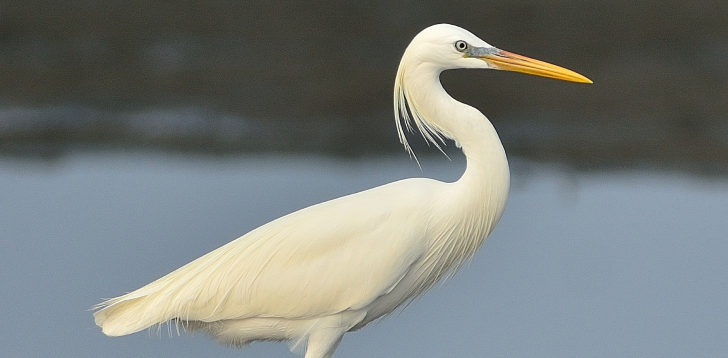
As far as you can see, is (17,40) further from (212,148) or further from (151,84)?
(212,148)

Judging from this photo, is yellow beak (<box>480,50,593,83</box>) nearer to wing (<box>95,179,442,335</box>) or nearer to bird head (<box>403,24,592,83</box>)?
bird head (<box>403,24,592,83</box>)

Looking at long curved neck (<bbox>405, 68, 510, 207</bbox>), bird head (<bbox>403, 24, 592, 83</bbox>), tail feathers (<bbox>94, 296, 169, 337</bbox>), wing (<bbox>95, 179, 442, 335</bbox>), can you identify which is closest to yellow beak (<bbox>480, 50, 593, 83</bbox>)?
bird head (<bbox>403, 24, 592, 83</bbox>)

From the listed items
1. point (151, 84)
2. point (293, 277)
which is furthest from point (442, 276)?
point (151, 84)

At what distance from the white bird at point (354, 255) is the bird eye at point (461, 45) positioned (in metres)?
0.07

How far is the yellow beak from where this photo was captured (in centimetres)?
338

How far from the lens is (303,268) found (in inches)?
143

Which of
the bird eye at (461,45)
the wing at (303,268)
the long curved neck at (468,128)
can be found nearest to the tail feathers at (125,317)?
the wing at (303,268)

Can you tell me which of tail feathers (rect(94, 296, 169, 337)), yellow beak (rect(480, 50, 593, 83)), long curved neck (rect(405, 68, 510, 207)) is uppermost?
yellow beak (rect(480, 50, 593, 83))

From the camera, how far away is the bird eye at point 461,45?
3326 millimetres

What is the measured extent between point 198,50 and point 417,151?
2.09 metres

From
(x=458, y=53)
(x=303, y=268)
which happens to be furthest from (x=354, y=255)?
(x=458, y=53)

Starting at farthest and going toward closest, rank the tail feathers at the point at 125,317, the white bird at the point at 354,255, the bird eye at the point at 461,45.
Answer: the tail feathers at the point at 125,317 < the white bird at the point at 354,255 < the bird eye at the point at 461,45

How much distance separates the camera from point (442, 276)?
12.3 feet

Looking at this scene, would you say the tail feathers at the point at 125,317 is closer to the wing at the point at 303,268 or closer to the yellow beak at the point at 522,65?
the wing at the point at 303,268
